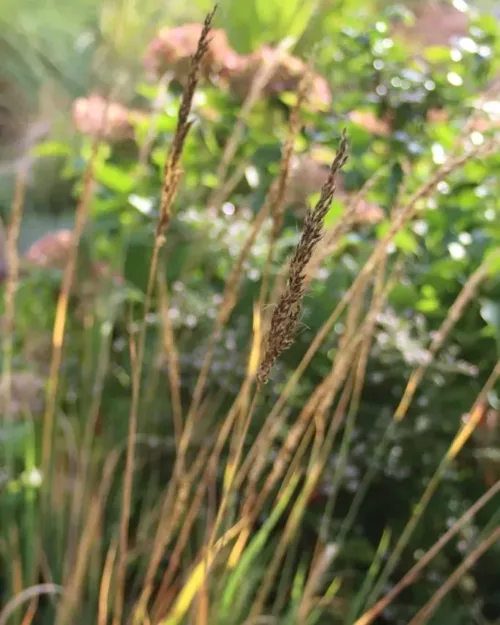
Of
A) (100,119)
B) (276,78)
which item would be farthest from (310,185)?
(100,119)

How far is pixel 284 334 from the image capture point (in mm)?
318

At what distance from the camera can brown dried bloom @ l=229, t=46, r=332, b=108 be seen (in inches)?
40.2

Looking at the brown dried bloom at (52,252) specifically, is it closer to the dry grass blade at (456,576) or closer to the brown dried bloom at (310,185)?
the brown dried bloom at (310,185)

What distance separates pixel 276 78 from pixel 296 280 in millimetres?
803

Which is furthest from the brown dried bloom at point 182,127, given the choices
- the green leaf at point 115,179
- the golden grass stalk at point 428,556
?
the green leaf at point 115,179

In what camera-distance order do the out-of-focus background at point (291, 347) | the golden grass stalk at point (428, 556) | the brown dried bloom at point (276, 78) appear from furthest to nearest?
the brown dried bloom at point (276, 78) < the out-of-focus background at point (291, 347) < the golden grass stalk at point (428, 556)

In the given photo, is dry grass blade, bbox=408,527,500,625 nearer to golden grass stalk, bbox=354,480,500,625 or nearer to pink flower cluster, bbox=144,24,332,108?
golden grass stalk, bbox=354,480,500,625

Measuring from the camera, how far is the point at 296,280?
0.30m

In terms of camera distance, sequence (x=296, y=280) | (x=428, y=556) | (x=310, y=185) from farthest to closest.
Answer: (x=310, y=185), (x=428, y=556), (x=296, y=280)

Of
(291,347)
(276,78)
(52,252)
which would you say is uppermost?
(276,78)

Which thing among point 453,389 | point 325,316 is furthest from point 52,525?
point 453,389

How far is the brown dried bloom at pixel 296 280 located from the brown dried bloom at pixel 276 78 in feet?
2.42

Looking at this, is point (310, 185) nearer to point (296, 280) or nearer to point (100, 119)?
point (100, 119)

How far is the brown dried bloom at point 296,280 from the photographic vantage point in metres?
0.30
